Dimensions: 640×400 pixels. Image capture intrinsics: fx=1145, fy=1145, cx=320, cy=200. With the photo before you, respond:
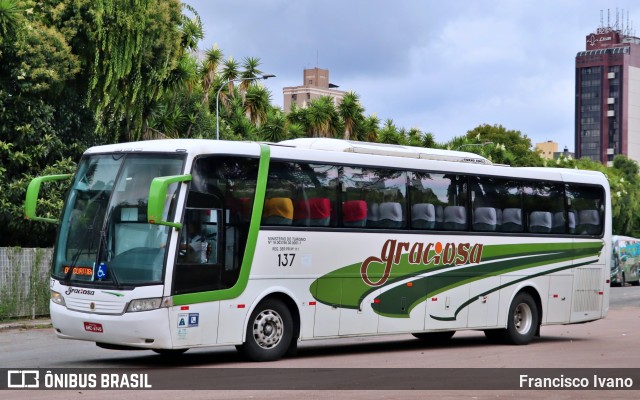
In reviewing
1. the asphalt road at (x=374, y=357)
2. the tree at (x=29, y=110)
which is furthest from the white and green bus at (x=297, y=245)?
the tree at (x=29, y=110)

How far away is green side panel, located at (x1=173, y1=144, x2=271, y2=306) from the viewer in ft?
52.0

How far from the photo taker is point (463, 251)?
2039 centimetres

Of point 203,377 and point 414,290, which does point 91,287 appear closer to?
point 203,377

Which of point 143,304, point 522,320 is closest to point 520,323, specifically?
point 522,320

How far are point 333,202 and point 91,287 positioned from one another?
14.0 ft

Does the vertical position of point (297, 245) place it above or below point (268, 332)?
above

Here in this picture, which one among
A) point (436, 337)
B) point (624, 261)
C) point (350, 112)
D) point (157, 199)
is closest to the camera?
point (157, 199)

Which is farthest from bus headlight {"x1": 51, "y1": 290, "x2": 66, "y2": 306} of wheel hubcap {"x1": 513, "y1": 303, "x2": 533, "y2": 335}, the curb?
the curb

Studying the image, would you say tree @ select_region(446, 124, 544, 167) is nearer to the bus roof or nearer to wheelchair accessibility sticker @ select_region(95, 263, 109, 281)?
the bus roof

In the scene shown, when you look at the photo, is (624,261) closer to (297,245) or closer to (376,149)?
(376,149)

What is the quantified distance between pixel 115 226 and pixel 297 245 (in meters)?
3.02

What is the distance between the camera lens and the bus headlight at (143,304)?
15.3m

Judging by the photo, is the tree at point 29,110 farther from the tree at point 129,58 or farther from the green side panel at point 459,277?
the green side panel at point 459,277

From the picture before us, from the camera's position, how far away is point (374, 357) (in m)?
18.3
